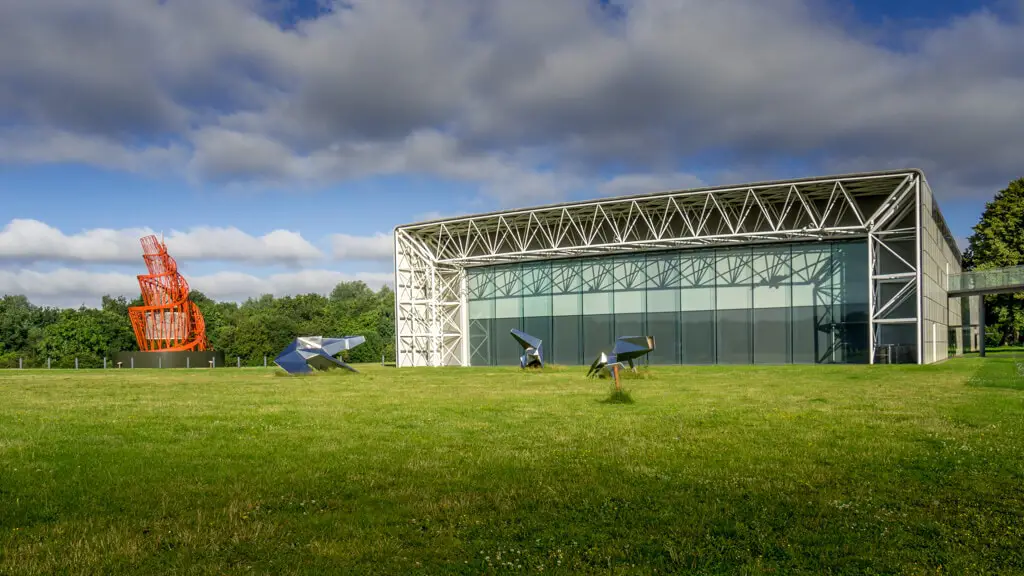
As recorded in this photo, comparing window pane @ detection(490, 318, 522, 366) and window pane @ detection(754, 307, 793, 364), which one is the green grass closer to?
window pane @ detection(754, 307, 793, 364)

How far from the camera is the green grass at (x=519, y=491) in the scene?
21.1 feet

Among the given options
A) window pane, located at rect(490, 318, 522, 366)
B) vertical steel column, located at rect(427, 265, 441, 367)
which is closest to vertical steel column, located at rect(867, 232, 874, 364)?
window pane, located at rect(490, 318, 522, 366)

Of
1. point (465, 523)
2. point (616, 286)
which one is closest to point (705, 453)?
point (465, 523)

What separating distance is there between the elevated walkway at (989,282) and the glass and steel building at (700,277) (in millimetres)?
1893

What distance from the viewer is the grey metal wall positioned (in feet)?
139

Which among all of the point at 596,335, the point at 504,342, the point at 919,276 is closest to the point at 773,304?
the point at 919,276

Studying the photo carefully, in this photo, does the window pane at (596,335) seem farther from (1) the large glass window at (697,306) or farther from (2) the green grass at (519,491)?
(2) the green grass at (519,491)

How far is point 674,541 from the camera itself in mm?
6820

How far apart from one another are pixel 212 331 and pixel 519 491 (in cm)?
9143

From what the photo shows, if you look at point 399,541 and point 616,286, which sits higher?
point 616,286

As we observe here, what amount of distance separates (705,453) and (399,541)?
589 cm

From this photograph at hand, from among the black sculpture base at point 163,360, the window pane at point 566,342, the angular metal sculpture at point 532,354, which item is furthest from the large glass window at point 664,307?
the black sculpture base at point 163,360

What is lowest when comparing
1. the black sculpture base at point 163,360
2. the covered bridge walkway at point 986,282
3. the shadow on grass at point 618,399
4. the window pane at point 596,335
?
the black sculpture base at point 163,360

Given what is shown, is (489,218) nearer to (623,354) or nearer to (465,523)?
(623,354)
